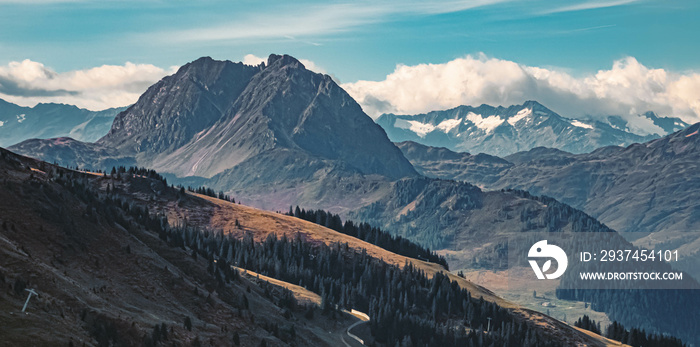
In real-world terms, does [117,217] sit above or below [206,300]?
above

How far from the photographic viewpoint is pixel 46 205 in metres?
166

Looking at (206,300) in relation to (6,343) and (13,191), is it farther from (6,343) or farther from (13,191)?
(6,343)

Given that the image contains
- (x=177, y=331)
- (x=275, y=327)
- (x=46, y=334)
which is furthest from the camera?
(x=275, y=327)

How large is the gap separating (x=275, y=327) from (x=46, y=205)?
2110 inches

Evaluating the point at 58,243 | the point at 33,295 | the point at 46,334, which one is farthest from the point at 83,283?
the point at 46,334

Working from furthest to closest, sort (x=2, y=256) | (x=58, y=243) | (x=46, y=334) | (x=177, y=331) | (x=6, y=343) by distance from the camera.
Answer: (x=58, y=243) < (x=177, y=331) < (x=2, y=256) < (x=46, y=334) < (x=6, y=343)

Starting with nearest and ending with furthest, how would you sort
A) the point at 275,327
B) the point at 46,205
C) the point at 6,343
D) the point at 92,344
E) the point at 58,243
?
the point at 6,343 → the point at 92,344 → the point at 58,243 → the point at 46,205 → the point at 275,327

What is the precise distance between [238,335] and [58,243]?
3746 centimetres

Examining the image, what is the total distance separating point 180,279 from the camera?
17400cm

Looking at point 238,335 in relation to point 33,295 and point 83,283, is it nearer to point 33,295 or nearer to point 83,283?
point 83,283

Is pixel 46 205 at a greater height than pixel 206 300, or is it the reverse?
pixel 46 205

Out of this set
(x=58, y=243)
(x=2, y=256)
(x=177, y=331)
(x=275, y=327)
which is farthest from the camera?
(x=275, y=327)

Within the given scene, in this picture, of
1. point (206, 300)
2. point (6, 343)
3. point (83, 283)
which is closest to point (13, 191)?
point (83, 283)

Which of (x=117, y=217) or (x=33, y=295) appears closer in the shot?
(x=33, y=295)
